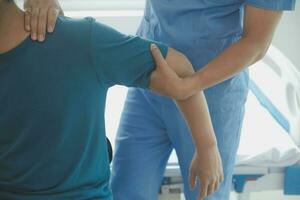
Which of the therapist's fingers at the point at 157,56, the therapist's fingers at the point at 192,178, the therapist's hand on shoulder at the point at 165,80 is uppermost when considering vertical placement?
the therapist's fingers at the point at 157,56

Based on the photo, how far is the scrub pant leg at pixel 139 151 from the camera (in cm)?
125

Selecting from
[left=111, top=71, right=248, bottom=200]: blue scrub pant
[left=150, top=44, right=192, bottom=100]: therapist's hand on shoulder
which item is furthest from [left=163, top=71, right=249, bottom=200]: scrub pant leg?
[left=150, top=44, right=192, bottom=100]: therapist's hand on shoulder

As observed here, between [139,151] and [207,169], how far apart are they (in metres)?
0.30

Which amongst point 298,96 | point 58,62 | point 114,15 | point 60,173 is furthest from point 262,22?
point 114,15

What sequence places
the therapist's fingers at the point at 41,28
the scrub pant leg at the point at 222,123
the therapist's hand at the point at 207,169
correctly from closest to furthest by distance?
the therapist's fingers at the point at 41,28
the therapist's hand at the point at 207,169
the scrub pant leg at the point at 222,123

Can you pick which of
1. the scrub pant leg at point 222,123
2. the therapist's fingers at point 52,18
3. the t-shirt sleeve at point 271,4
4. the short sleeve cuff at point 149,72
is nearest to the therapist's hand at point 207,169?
the scrub pant leg at point 222,123

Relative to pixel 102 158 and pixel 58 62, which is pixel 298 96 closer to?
pixel 102 158

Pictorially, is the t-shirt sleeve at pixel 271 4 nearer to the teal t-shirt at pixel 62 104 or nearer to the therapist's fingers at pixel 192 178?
the teal t-shirt at pixel 62 104

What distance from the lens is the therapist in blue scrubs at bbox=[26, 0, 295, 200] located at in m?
0.98

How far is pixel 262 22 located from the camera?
951 mm

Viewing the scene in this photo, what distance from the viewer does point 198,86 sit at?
3.15ft

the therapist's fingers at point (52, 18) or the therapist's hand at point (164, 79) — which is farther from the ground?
the therapist's fingers at point (52, 18)

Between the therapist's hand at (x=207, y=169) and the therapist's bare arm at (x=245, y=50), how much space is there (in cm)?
17

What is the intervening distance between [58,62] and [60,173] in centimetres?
26
